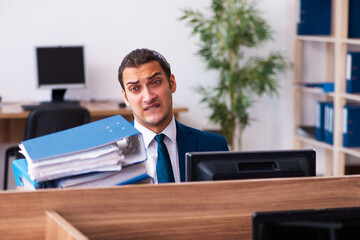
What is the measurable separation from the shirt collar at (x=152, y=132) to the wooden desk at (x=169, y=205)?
0.71 meters

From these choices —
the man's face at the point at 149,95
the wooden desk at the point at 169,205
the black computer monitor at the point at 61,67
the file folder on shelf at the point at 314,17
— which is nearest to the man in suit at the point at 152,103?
the man's face at the point at 149,95

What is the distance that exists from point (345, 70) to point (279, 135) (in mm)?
1237

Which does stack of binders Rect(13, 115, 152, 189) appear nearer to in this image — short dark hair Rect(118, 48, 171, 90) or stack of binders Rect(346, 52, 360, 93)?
short dark hair Rect(118, 48, 171, 90)

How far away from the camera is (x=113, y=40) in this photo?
543 cm

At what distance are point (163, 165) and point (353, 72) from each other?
308cm

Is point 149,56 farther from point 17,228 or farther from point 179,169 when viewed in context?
point 17,228

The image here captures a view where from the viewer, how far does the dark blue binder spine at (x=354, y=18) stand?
4.71 m

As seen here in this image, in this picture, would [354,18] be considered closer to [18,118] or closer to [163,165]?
[18,118]

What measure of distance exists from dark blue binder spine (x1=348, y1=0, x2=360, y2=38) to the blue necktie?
319cm

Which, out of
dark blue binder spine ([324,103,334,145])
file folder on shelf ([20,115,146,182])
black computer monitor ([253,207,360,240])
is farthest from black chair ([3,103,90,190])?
black computer monitor ([253,207,360,240])

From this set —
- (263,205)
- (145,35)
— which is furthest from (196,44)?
(263,205)

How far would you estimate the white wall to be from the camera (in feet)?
17.3

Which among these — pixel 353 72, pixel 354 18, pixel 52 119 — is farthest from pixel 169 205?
pixel 354 18

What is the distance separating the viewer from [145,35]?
550cm
